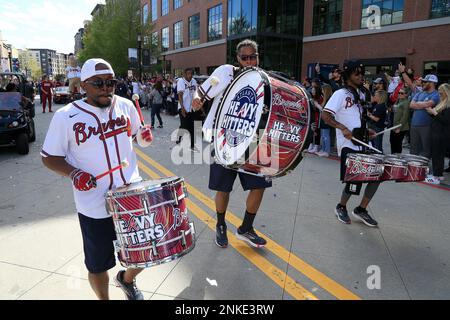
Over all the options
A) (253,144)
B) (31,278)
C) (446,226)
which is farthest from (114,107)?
(446,226)

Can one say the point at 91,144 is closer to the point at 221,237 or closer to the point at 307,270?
the point at 221,237

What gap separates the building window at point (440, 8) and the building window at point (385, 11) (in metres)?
1.63

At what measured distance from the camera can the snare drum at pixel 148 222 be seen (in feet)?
7.21

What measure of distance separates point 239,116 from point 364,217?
8.48 ft

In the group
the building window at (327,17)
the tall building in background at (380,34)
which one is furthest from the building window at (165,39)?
the building window at (327,17)

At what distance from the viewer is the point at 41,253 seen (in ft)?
11.8

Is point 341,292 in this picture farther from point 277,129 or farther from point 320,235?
point 277,129

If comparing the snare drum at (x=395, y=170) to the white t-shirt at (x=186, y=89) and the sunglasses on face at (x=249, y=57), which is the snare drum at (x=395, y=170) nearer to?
the sunglasses on face at (x=249, y=57)

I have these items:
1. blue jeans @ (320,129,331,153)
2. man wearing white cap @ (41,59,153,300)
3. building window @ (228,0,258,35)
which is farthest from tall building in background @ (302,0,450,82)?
man wearing white cap @ (41,59,153,300)

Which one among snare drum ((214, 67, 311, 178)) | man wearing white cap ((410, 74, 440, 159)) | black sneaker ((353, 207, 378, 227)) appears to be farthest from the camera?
man wearing white cap ((410, 74, 440, 159))

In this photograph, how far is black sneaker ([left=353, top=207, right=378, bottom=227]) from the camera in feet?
14.8

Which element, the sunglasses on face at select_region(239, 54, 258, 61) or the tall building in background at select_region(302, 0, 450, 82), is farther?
the tall building in background at select_region(302, 0, 450, 82)

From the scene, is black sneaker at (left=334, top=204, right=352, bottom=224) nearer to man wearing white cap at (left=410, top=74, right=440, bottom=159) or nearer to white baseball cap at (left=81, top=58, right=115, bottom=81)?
white baseball cap at (left=81, top=58, right=115, bottom=81)

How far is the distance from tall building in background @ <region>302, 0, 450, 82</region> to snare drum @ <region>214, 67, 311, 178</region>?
1519 cm
